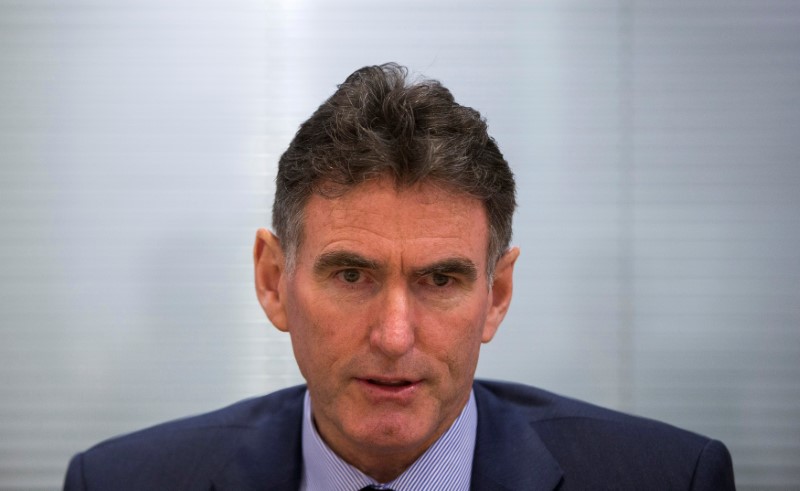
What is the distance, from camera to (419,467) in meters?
2.04

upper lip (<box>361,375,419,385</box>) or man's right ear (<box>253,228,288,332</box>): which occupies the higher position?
man's right ear (<box>253,228,288,332</box>)

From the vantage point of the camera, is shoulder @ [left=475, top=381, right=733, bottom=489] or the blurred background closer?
shoulder @ [left=475, top=381, right=733, bottom=489]

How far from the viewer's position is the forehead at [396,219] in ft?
6.07

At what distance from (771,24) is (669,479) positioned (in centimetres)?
188

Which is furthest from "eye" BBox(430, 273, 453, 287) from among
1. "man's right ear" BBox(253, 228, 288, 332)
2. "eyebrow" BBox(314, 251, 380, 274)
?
"man's right ear" BBox(253, 228, 288, 332)

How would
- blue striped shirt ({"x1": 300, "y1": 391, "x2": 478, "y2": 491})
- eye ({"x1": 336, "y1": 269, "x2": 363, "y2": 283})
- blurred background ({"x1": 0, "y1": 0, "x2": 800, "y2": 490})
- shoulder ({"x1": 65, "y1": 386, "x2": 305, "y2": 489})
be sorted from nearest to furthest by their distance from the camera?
eye ({"x1": 336, "y1": 269, "x2": 363, "y2": 283}) < blue striped shirt ({"x1": 300, "y1": 391, "x2": 478, "y2": 491}) < shoulder ({"x1": 65, "y1": 386, "x2": 305, "y2": 489}) < blurred background ({"x1": 0, "y1": 0, "x2": 800, "y2": 490})

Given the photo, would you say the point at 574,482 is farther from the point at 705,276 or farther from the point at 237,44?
the point at 237,44

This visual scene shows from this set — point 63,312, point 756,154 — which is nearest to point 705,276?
point 756,154

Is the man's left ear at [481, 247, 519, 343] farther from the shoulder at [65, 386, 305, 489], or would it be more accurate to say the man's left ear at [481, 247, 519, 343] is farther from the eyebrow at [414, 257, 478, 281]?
the shoulder at [65, 386, 305, 489]

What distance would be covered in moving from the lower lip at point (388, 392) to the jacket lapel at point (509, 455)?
15.6 inches

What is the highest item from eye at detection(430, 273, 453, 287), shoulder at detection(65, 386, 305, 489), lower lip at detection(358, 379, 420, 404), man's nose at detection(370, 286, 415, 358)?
eye at detection(430, 273, 453, 287)

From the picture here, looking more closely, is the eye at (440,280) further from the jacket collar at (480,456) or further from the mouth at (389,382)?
the jacket collar at (480,456)

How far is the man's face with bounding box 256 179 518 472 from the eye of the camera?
1842mm

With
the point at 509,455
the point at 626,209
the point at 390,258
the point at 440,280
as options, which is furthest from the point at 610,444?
the point at 626,209
